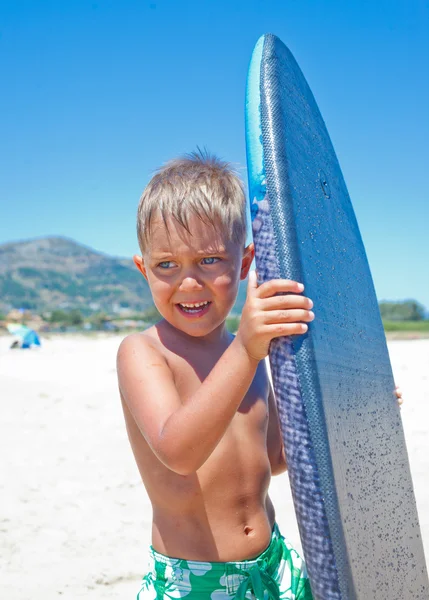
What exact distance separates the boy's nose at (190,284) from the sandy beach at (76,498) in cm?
217

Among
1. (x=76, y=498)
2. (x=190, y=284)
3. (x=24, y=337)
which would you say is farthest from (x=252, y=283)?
(x=24, y=337)

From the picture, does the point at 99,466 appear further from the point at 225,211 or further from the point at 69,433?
the point at 225,211

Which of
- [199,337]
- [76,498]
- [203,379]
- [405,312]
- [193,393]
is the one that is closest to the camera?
[193,393]

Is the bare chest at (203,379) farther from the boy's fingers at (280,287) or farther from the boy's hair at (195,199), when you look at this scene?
the boy's fingers at (280,287)

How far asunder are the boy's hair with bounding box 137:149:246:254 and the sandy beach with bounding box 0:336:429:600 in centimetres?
226

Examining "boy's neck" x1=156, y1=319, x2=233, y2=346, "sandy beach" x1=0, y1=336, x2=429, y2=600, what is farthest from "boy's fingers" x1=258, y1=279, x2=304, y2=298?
"sandy beach" x1=0, y1=336, x2=429, y2=600

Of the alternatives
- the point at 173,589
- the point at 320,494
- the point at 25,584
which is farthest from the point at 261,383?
the point at 25,584

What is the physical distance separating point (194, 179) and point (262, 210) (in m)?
0.51

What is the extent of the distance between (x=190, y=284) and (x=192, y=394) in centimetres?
29

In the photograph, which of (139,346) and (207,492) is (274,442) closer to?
(207,492)

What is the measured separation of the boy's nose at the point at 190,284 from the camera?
5.36 ft

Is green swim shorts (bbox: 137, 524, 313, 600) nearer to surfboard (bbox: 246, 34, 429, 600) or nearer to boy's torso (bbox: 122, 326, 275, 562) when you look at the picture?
boy's torso (bbox: 122, 326, 275, 562)

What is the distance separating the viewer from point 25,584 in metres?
3.23

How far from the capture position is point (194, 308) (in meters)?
1.71
